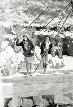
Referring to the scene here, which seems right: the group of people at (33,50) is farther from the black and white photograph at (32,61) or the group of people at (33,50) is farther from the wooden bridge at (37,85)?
the wooden bridge at (37,85)

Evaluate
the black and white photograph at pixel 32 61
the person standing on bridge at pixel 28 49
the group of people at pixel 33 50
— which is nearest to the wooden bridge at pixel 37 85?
the black and white photograph at pixel 32 61

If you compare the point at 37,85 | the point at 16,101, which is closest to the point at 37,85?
the point at 37,85

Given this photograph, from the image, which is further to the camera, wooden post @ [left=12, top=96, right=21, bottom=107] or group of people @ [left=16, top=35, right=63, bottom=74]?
wooden post @ [left=12, top=96, right=21, bottom=107]

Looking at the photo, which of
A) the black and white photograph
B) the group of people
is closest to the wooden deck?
the black and white photograph

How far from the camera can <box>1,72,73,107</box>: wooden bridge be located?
18.0 feet

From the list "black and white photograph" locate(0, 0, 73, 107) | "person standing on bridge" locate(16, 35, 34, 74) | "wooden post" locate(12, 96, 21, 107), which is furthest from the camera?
"wooden post" locate(12, 96, 21, 107)

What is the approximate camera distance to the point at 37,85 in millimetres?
5754

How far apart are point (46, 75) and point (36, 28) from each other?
275 centimetres

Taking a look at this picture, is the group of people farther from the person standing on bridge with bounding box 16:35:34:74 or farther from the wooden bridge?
the wooden bridge

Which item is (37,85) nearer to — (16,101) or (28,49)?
(16,101)

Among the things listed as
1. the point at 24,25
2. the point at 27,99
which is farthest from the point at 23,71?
the point at 24,25

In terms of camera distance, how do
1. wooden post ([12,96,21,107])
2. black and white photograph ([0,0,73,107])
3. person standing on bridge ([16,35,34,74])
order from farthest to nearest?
wooden post ([12,96,21,107])
black and white photograph ([0,0,73,107])
person standing on bridge ([16,35,34,74])

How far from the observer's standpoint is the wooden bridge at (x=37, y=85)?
5.49 meters

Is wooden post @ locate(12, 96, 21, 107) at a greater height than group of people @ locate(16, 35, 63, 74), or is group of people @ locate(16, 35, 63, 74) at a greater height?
group of people @ locate(16, 35, 63, 74)
